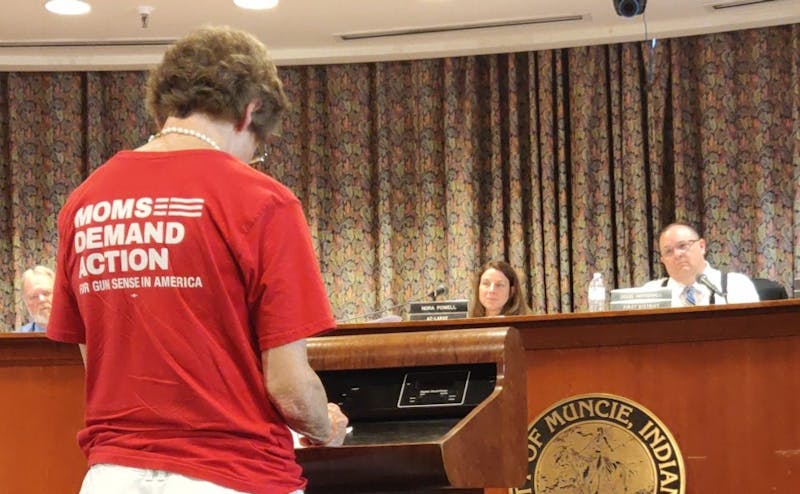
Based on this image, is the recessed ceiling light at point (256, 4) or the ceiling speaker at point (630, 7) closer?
the ceiling speaker at point (630, 7)

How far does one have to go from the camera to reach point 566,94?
742 cm

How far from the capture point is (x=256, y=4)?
6.59m

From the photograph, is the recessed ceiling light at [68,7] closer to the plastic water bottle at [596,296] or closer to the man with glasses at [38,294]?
the man with glasses at [38,294]

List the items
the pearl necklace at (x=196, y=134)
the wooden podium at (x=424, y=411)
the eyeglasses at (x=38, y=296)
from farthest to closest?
the eyeglasses at (x=38, y=296) → the wooden podium at (x=424, y=411) → the pearl necklace at (x=196, y=134)

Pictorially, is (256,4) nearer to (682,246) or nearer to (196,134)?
(682,246)

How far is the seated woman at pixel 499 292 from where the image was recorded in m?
6.26

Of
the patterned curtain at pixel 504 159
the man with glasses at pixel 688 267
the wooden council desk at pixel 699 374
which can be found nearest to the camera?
the wooden council desk at pixel 699 374

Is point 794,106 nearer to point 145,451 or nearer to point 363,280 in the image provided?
point 363,280

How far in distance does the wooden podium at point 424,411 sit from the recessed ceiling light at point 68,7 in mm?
4615

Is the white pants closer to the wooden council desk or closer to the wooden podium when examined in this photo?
the wooden podium

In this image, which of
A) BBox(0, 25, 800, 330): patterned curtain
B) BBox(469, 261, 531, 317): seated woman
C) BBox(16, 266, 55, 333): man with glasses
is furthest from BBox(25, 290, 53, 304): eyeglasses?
BBox(469, 261, 531, 317): seated woman

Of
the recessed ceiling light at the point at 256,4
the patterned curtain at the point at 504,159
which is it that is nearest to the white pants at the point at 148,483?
the recessed ceiling light at the point at 256,4

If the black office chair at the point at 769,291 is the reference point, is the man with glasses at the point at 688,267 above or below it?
above

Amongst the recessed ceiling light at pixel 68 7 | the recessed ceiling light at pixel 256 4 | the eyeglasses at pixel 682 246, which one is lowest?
the eyeglasses at pixel 682 246
